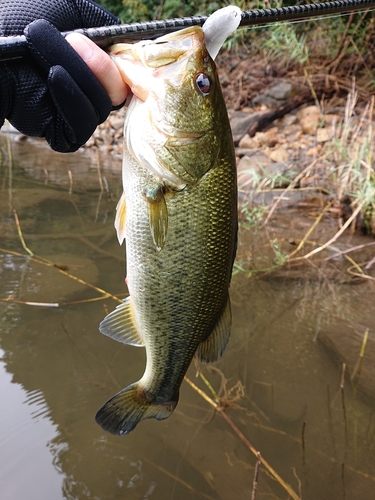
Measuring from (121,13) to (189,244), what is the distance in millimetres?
14093

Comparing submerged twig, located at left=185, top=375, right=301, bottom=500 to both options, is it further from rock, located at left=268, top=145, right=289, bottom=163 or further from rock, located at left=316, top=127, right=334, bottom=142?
rock, located at left=316, top=127, right=334, bottom=142

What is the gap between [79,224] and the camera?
15.6 ft

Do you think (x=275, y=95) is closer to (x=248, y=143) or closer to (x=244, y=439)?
(x=248, y=143)

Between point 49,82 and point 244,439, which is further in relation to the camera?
point 244,439

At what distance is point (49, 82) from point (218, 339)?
1.04 metres

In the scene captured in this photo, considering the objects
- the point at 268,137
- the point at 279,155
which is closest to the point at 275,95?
the point at 268,137

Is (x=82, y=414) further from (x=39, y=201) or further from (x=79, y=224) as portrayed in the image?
(x=39, y=201)

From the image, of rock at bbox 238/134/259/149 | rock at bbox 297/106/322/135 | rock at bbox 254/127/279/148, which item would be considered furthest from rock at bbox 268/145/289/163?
rock at bbox 297/106/322/135

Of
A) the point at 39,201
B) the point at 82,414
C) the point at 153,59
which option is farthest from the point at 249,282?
the point at 39,201

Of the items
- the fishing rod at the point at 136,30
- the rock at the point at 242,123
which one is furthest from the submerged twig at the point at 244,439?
the rock at the point at 242,123

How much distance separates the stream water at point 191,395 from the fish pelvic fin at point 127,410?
1.79 ft

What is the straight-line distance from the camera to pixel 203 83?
1387 mm

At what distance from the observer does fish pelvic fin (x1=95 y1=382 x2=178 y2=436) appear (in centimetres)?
163

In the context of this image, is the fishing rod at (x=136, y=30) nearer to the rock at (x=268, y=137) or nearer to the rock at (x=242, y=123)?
the rock at (x=268, y=137)
